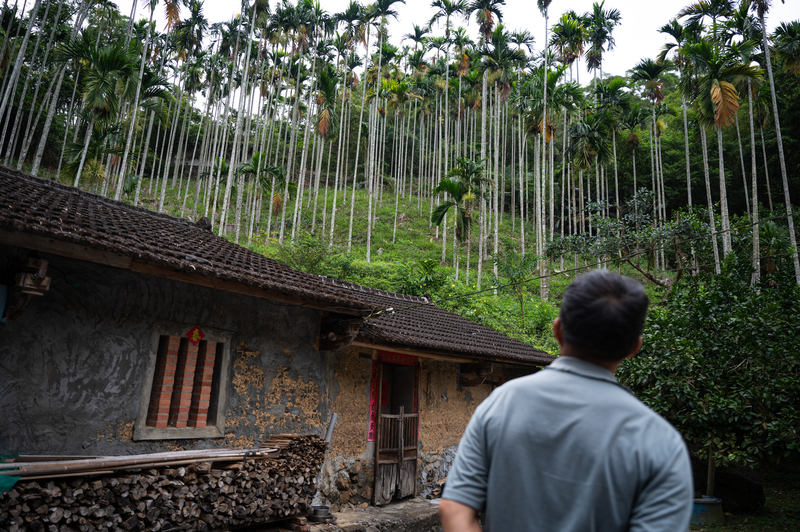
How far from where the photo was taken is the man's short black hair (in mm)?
1362

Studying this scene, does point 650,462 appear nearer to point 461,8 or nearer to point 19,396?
point 19,396

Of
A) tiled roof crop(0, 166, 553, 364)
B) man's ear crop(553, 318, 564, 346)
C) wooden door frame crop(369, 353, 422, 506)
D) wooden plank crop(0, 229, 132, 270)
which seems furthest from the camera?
wooden door frame crop(369, 353, 422, 506)

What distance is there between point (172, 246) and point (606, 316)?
554 cm

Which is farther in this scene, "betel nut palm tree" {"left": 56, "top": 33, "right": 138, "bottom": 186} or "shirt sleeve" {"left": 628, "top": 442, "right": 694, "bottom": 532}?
"betel nut palm tree" {"left": 56, "top": 33, "right": 138, "bottom": 186}

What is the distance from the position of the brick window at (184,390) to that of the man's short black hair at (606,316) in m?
5.42

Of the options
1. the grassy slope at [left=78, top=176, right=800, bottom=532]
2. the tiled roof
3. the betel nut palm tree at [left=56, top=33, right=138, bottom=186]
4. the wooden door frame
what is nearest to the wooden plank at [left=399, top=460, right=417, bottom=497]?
the wooden door frame

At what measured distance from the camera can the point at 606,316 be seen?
1.36m

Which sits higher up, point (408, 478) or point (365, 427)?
point (365, 427)

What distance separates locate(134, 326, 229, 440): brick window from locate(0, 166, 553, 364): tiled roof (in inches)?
45.3

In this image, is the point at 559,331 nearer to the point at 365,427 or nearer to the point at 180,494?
the point at 180,494

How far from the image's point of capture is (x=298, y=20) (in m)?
24.5

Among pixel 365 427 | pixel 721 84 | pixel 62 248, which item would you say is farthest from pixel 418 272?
pixel 62 248

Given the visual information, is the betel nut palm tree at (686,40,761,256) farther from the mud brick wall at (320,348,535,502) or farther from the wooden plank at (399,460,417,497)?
the wooden plank at (399,460,417,497)

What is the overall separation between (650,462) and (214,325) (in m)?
5.87
